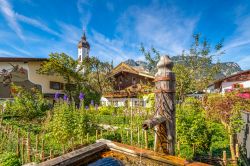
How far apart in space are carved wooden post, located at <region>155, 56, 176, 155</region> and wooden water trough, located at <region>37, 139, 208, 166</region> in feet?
0.61

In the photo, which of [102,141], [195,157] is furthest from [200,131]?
[102,141]

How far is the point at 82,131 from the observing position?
662 centimetres

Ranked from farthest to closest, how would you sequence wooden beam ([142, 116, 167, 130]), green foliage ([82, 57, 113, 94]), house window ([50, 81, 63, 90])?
green foliage ([82, 57, 113, 94]) < house window ([50, 81, 63, 90]) < wooden beam ([142, 116, 167, 130])

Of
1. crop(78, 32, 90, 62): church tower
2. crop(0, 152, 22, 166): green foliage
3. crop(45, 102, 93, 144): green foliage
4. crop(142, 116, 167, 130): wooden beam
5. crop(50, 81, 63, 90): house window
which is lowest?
crop(0, 152, 22, 166): green foliage

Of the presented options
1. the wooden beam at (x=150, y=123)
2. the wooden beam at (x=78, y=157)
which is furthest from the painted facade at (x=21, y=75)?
the wooden beam at (x=150, y=123)

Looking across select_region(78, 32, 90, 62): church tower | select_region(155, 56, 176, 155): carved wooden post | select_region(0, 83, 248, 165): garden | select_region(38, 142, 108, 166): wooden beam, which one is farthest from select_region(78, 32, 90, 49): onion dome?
select_region(155, 56, 176, 155): carved wooden post

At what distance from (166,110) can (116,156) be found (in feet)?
3.44

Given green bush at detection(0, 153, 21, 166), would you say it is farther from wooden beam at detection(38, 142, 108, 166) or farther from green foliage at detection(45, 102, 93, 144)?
wooden beam at detection(38, 142, 108, 166)

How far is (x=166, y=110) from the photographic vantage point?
259 cm

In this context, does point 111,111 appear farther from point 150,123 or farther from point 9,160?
point 150,123

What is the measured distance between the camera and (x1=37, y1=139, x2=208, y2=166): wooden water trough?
234 centimetres

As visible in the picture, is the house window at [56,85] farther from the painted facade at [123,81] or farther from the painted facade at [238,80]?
the painted facade at [238,80]

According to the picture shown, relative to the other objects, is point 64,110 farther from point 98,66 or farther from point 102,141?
point 98,66

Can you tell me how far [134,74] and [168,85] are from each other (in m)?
26.1
